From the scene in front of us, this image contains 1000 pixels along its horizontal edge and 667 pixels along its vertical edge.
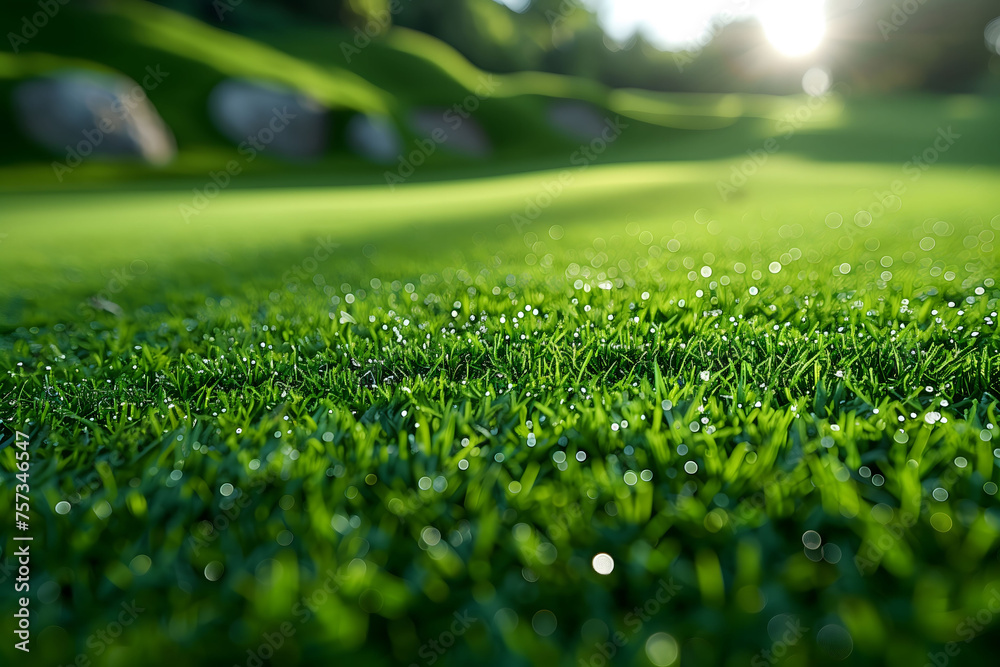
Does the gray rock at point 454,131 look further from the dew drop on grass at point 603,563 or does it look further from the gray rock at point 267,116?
the dew drop on grass at point 603,563

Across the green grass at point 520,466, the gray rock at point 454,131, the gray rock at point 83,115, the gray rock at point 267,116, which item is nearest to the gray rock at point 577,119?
the gray rock at point 454,131

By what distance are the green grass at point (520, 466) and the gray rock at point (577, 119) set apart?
91.3ft

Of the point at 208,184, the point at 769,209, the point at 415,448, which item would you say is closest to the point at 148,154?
the point at 208,184

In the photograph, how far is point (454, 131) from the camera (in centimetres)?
2684

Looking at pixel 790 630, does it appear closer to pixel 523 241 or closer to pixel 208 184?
pixel 523 241

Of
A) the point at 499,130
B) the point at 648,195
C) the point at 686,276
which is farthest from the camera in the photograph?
the point at 499,130

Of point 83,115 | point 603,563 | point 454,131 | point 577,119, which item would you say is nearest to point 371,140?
Answer: point 454,131

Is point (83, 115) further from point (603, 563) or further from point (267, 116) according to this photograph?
point (603, 563)

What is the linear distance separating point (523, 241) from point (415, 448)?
5078 millimetres

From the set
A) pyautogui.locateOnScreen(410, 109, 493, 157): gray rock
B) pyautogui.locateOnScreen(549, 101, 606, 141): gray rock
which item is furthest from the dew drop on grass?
pyautogui.locateOnScreen(549, 101, 606, 141): gray rock

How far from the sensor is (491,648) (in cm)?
118

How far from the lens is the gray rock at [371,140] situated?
73.3 ft

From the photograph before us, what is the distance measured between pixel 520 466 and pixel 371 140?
23.0 metres

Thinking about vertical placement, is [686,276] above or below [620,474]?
above
